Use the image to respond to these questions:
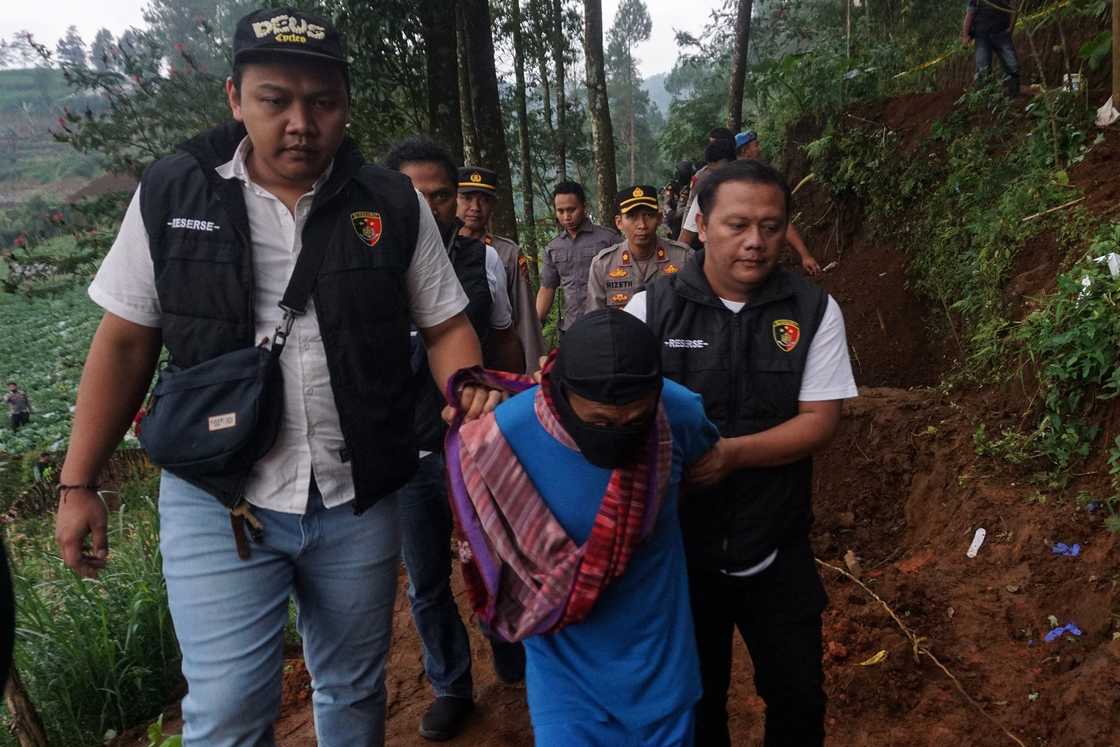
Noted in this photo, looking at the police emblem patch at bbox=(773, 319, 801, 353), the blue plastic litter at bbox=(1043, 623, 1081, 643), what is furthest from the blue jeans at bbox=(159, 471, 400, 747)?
the blue plastic litter at bbox=(1043, 623, 1081, 643)

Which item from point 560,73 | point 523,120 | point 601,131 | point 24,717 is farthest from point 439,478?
point 560,73

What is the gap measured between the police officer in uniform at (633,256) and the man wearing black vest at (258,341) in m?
3.27

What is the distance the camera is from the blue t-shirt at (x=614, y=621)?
1647 millimetres

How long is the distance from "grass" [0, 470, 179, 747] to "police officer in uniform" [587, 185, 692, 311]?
3.09m

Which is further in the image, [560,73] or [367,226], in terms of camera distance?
[560,73]

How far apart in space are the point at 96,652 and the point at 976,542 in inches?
160

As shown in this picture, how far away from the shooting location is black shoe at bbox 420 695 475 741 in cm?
284

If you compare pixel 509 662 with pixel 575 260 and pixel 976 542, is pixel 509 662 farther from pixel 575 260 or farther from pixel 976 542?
pixel 575 260

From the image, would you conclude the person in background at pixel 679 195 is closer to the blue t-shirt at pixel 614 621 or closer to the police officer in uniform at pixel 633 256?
the police officer in uniform at pixel 633 256

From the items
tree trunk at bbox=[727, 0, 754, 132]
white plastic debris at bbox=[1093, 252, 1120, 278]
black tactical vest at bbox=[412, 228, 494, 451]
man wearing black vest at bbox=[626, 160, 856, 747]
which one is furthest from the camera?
tree trunk at bbox=[727, 0, 754, 132]

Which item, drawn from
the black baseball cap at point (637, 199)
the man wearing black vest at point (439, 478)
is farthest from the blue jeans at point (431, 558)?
the black baseball cap at point (637, 199)

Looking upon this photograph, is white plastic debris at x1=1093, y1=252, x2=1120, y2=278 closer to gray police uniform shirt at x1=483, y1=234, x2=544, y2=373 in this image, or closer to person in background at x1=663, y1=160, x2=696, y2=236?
gray police uniform shirt at x1=483, y1=234, x2=544, y2=373

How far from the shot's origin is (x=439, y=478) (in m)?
2.74

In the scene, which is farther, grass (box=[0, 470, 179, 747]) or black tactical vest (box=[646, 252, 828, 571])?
grass (box=[0, 470, 179, 747])
